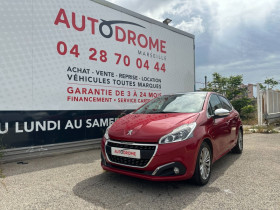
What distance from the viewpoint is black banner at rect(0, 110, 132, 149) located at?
4.41 m

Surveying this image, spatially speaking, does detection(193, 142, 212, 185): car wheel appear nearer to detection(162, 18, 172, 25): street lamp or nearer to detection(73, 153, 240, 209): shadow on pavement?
detection(73, 153, 240, 209): shadow on pavement

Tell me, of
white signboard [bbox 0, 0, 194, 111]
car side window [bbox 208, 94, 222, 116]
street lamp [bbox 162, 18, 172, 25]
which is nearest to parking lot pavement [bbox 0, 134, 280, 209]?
car side window [bbox 208, 94, 222, 116]

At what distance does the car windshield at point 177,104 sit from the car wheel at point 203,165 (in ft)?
2.17

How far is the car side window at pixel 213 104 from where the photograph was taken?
3.72 metres

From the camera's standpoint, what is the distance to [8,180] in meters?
3.49

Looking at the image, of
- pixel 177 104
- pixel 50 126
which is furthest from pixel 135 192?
pixel 50 126

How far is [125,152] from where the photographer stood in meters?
2.90

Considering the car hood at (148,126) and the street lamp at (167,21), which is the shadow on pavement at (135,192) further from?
the street lamp at (167,21)

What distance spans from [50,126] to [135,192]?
9.72 ft

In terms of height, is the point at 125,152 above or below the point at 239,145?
above

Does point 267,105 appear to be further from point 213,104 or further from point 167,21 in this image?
point 213,104

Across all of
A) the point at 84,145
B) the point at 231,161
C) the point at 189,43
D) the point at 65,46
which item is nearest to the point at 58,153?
the point at 84,145

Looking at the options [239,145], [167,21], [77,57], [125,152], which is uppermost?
[167,21]

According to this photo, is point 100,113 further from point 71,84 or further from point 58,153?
point 58,153
